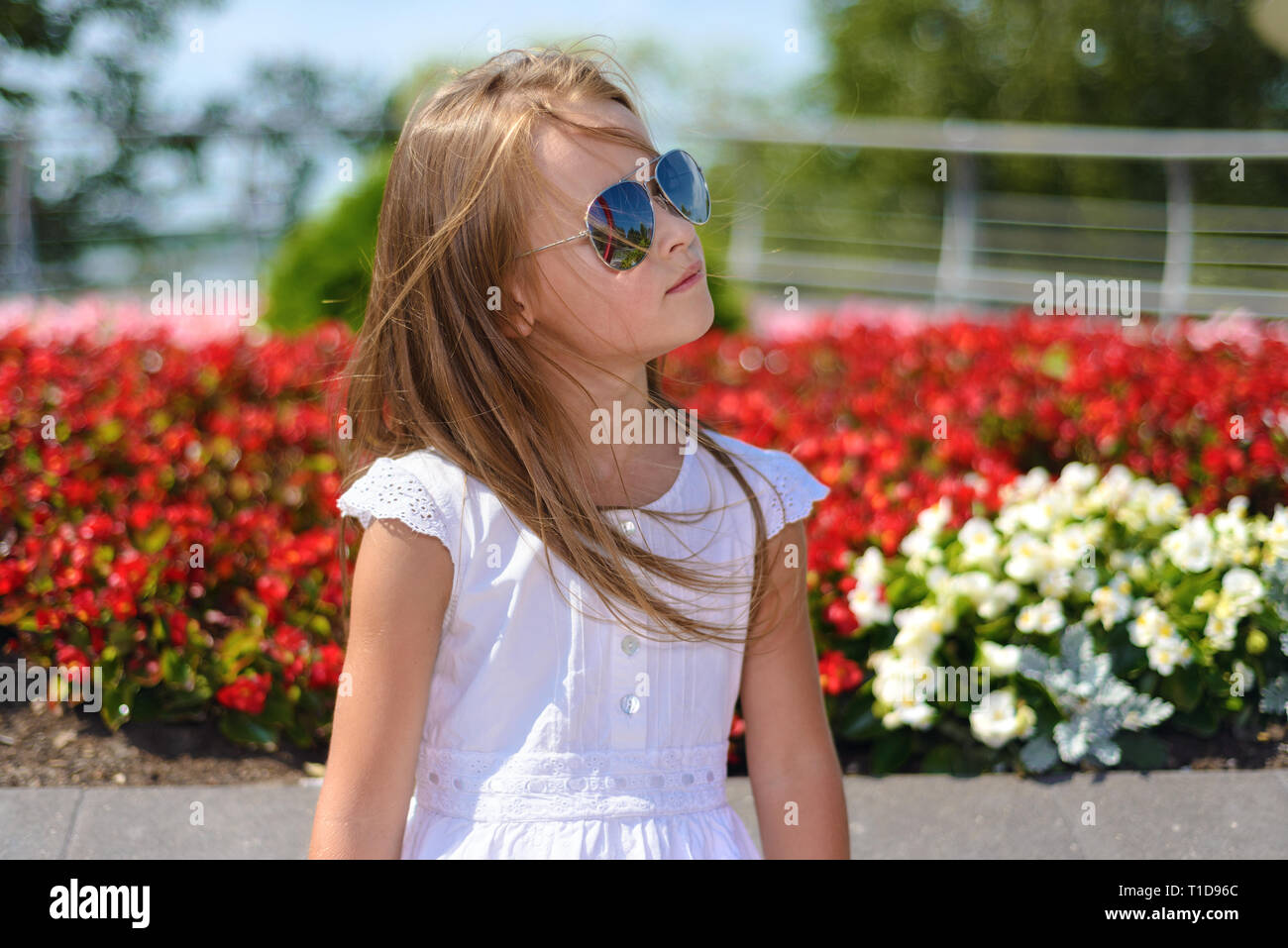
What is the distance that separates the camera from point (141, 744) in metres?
2.70

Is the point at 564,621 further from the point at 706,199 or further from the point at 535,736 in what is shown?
the point at 706,199

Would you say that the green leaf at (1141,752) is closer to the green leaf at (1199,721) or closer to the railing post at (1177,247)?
the green leaf at (1199,721)

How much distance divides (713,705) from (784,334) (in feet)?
13.7

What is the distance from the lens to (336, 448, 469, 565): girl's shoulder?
60.0 inches

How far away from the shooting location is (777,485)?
1819 millimetres

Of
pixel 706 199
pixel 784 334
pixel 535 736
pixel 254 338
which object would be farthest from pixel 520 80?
pixel 784 334

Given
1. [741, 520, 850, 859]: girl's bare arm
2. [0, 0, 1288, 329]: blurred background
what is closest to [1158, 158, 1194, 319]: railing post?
[0, 0, 1288, 329]: blurred background

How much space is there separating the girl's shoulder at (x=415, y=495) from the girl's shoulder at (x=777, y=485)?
1.49ft

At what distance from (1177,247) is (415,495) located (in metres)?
7.90

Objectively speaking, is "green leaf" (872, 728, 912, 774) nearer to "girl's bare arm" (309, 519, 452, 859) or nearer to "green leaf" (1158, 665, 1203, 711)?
"green leaf" (1158, 665, 1203, 711)

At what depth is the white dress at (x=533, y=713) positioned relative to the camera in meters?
1.56

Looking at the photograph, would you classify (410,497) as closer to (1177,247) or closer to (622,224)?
(622,224)

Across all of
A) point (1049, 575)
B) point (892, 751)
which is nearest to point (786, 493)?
point (892, 751)

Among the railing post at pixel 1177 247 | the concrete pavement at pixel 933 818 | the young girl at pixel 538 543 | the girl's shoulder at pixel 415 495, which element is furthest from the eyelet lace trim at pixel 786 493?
the railing post at pixel 1177 247
